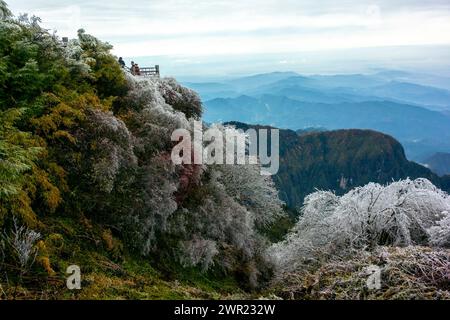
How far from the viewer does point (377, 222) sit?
20.2 meters

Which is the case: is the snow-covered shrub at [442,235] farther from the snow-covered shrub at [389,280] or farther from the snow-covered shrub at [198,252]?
the snow-covered shrub at [198,252]

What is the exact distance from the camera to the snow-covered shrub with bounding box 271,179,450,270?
64.3ft

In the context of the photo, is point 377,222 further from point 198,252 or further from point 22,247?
point 22,247

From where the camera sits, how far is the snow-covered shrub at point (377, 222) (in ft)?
64.3

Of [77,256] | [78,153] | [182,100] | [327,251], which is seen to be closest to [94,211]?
[78,153]

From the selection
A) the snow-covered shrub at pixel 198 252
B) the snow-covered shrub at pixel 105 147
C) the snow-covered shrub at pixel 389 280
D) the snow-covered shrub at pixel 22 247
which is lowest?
the snow-covered shrub at pixel 198 252

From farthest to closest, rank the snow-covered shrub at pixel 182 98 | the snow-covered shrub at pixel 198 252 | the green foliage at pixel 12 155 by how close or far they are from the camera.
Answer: the snow-covered shrub at pixel 182 98, the snow-covered shrub at pixel 198 252, the green foliage at pixel 12 155

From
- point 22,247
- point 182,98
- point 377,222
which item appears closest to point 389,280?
point 22,247

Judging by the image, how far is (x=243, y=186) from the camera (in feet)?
88.2

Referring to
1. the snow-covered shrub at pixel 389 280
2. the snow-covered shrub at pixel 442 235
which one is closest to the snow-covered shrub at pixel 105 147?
the snow-covered shrub at pixel 389 280

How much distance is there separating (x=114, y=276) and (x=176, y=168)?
24.1ft
